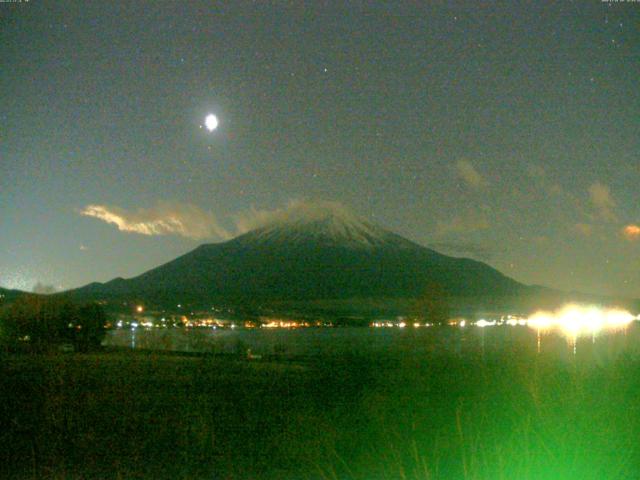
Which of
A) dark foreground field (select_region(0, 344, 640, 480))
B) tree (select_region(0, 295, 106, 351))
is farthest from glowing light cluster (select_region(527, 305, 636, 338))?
dark foreground field (select_region(0, 344, 640, 480))

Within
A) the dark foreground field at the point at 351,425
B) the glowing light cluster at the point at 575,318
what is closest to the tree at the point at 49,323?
the glowing light cluster at the point at 575,318

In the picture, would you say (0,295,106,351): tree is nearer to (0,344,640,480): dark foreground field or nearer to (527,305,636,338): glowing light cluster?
(527,305,636,338): glowing light cluster

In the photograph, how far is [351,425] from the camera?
14984mm

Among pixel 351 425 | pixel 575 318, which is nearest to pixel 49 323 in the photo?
pixel 575 318

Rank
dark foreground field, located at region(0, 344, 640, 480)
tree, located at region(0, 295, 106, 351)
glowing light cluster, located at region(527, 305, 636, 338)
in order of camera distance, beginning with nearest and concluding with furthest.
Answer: dark foreground field, located at region(0, 344, 640, 480)
tree, located at region(0, 295, 106, 351)
glowing light cluster, located at region(527, 305, 636, 338)

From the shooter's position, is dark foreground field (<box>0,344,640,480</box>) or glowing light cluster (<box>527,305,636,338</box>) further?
glowing light cluster (<box>527,305,636,338</box>)

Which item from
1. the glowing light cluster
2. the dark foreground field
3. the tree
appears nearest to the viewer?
the dark foreground field

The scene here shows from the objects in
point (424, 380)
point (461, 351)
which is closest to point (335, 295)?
point (461, 351)

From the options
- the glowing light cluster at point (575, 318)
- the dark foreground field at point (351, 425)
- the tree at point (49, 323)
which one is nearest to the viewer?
the dark foreground field at point (351, 425)

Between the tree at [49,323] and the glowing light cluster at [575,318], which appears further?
the glowing light cluster at [575,318]

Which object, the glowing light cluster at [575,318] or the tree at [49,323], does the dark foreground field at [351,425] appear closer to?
the tree at [49,323]

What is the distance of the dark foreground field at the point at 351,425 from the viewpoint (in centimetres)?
983

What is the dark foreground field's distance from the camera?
9.83 m

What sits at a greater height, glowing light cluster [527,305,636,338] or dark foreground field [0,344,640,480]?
glowing light cluster [527,305,636,338]
